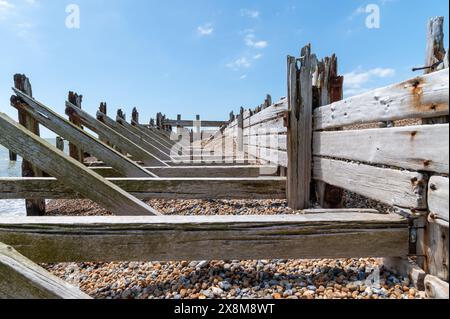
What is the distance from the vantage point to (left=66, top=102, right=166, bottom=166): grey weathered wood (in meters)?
5.72

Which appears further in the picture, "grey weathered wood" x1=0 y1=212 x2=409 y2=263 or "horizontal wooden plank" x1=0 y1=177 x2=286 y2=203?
"horizontal wooden plank" x1=0 y1=177 x2=286 y2=203

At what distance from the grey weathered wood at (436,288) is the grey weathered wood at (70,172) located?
2.13 metres

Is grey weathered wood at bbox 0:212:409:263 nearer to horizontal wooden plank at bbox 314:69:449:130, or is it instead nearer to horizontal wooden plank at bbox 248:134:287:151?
horizontal wooden plank at bbox 314:69:449:130

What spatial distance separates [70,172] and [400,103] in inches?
115

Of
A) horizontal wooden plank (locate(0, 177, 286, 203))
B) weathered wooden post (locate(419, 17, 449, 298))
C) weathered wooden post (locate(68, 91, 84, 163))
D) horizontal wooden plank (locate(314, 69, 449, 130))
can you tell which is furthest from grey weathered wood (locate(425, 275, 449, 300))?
weathered wooden post (locate(68, 91, 84, 163))

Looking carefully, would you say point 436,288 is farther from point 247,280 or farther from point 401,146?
point 247,280

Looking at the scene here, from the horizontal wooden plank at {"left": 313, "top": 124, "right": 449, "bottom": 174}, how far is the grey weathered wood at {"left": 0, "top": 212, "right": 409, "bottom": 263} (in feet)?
1.58

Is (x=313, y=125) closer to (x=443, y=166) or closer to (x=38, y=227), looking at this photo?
(x=443, y=166)

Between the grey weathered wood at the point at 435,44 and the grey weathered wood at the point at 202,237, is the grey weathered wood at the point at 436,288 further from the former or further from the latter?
the grey weathered wood at the point at 435,44

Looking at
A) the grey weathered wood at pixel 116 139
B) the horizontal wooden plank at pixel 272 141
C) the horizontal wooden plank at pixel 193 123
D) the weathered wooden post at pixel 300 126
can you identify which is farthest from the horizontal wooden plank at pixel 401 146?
the horizontal wooden plank at pixel 193 123

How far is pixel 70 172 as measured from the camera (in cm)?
249
